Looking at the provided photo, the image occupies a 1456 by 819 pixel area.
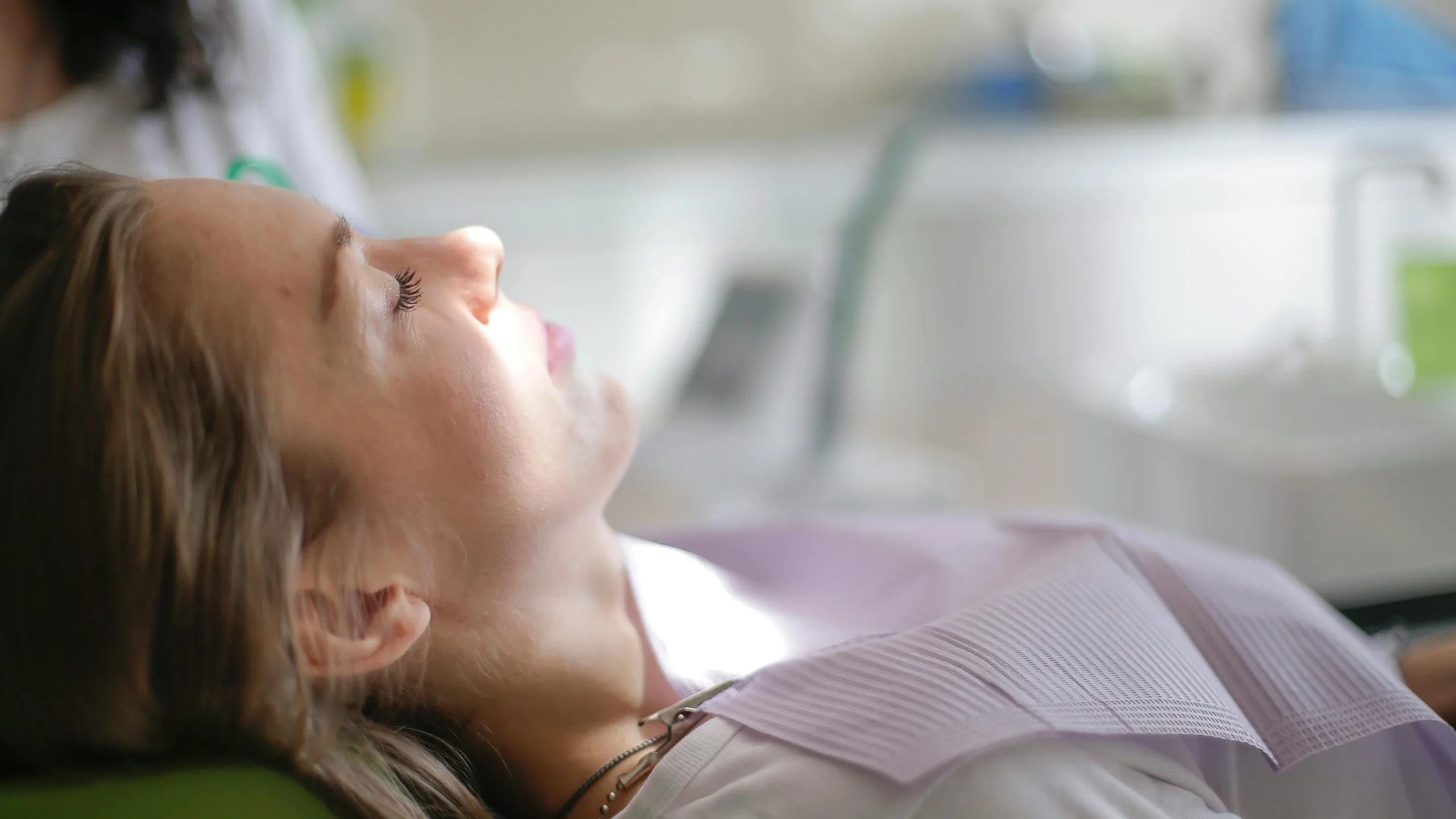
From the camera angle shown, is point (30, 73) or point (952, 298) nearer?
point (30, 73)

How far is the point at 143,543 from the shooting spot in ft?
1.51

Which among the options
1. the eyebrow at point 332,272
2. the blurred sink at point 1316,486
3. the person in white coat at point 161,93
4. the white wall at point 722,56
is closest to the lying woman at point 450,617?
the eyebrow at point 332,272

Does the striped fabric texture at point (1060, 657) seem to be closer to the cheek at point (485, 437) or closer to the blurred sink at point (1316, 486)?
the cheek at point (485, 437)

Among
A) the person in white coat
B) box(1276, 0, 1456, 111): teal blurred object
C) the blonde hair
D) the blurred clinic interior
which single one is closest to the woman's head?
the blonde hair

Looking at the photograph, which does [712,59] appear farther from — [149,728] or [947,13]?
[149,728]

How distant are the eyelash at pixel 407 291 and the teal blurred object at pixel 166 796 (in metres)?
0.21

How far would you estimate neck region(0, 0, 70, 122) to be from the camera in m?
0.85

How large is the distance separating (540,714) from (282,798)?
14 centimetres

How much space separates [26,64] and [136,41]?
8 centimetres

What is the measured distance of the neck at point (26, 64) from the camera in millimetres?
848

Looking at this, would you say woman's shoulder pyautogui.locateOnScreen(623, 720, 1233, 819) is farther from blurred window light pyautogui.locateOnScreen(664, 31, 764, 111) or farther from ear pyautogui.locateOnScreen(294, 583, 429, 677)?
blurred window light pyautogui.locateOnScreen(664, 31, 764, 111)

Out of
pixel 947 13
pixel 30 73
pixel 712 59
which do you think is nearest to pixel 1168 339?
pixel 947 13

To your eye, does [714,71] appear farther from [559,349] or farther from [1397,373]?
[559,349]

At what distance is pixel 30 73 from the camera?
87 cm
